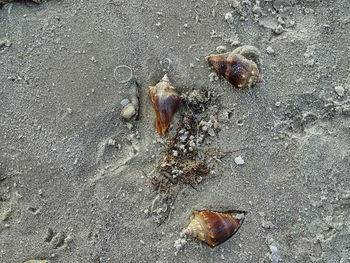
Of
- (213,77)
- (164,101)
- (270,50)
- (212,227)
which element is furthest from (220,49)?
(212,227)

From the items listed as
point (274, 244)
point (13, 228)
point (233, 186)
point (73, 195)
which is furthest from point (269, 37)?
point (13, 228)

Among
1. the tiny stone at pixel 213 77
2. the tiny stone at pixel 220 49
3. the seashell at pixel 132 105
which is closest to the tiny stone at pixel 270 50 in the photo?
the tiny stone at pixel 220 49

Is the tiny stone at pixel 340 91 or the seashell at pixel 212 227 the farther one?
the tiny stone at pixel 340 91

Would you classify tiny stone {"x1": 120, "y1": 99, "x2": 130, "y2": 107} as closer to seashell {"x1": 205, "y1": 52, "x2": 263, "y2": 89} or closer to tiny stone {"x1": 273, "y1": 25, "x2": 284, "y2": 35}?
seashell {"x1": 205, "y1": 52, "x2": 263, "y2": 89}

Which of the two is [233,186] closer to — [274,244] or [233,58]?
[274,244]

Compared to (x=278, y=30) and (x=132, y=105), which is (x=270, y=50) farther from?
(x=132, y=105)

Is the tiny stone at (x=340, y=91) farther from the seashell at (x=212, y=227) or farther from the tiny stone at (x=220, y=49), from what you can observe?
the seashell at (x=212, y=227)
